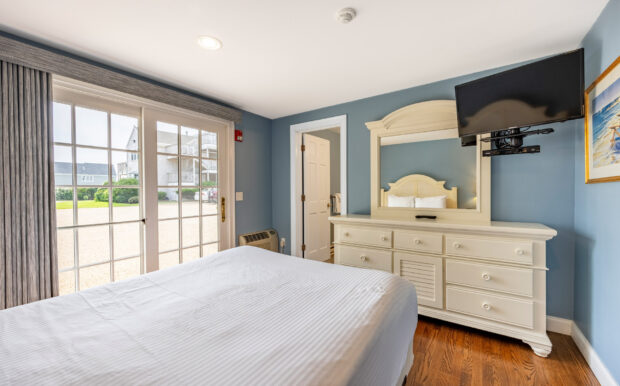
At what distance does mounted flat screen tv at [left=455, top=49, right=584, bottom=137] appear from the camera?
63.1 inches

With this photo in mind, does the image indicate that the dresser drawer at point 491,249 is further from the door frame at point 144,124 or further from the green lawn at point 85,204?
the green lawn at point 85,204

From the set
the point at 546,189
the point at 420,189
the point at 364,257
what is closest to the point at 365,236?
the point at 364,257

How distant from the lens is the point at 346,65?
7.27 feet

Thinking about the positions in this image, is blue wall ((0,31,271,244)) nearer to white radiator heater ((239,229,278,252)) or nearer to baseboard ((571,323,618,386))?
white radiator heater ((239,229,278,252))

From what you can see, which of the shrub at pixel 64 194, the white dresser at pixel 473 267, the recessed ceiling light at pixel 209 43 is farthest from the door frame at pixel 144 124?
the white dresser at pixel 473 267

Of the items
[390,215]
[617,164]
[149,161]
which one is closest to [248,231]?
[149,161]

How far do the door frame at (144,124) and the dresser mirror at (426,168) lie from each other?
1752mm

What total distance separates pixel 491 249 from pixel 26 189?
348 cm

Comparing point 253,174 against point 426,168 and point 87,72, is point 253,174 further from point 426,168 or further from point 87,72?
point 426,168

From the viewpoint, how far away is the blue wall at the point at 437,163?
7.75 ft

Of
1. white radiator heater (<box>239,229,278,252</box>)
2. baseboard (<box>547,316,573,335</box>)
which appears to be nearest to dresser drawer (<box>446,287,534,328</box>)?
baseboard (<box>547,316,573,335</box>)

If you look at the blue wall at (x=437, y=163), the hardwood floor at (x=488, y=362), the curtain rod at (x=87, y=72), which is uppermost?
the curtain rod at (x=87, y=72)

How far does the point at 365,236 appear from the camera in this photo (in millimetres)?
2551

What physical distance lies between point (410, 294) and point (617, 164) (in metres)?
1.33
